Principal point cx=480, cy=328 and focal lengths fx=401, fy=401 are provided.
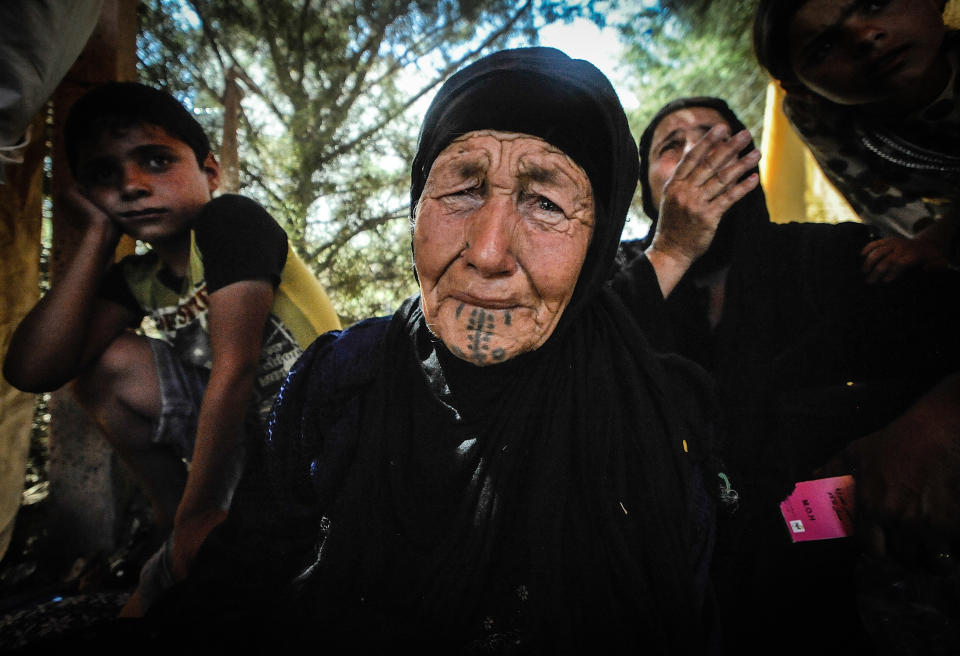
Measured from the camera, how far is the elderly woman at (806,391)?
1.17 m

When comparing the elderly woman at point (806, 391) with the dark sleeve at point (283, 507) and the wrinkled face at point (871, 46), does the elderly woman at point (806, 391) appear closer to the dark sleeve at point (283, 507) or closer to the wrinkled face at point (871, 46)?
the wrinkled face at point (871, 46)

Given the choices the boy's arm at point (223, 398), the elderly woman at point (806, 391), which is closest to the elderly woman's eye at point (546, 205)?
the elderly woman at point (806, 391)

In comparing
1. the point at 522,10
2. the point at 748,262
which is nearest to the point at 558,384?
the point at 748,262

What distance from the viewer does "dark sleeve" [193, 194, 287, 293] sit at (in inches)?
65.3

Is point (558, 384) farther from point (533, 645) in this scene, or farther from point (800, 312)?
point (800, 312)

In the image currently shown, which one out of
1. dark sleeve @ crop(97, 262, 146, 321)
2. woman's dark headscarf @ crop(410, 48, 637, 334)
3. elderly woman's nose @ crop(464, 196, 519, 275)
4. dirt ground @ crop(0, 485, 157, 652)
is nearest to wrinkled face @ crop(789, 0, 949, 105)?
woman's dark headscarf @ crop(410, 48, 637, 334)

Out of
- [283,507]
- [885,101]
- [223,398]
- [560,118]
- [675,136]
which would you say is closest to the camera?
[560,118]

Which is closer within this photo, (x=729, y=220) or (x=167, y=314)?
(x=729, y=220)

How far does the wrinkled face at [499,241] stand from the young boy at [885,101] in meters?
1.50

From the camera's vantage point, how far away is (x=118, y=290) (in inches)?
77.3

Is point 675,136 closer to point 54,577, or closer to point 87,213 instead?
point 87,213

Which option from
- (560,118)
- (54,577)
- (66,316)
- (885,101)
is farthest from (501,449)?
(54,577)

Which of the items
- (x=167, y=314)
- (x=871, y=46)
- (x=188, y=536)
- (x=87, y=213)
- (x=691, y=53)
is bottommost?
(x=188, y=536)

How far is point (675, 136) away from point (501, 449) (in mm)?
1895
